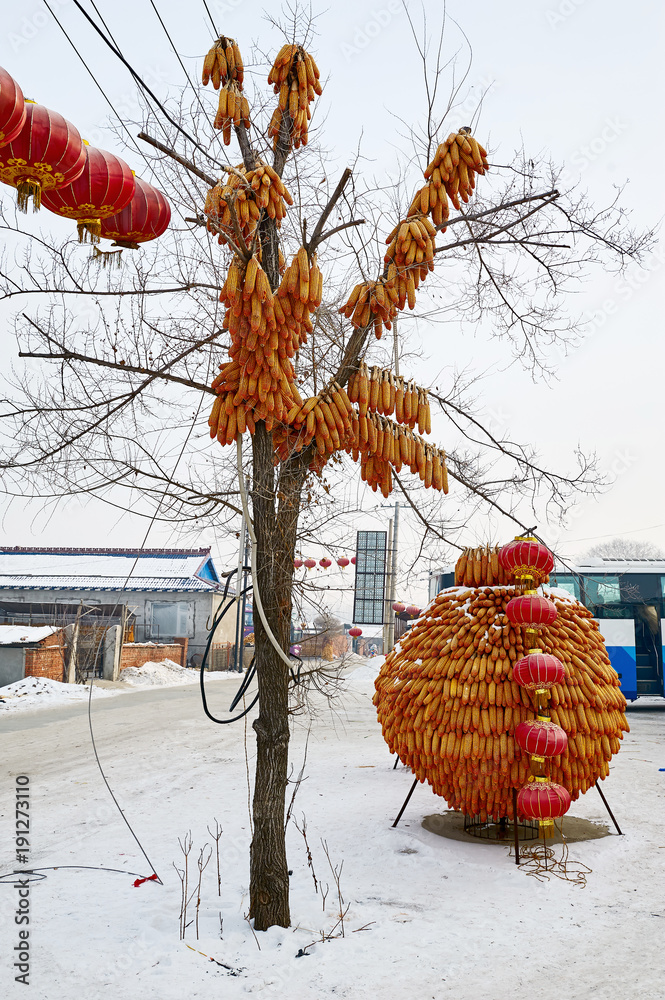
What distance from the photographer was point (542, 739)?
555cm

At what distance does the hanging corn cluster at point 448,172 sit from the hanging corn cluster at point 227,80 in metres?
1.21

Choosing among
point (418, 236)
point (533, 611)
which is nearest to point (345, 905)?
point (533, 611)

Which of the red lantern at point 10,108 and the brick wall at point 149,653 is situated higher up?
the red lantern at point 10,108

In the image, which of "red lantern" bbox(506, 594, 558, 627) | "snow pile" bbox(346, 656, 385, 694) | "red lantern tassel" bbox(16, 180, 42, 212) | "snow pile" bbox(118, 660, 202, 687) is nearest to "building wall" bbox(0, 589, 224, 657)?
"snow pile" bbox(118, 660, 202, 687)

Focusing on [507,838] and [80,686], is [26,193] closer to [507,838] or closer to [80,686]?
[507,838]

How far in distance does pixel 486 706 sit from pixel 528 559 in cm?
122

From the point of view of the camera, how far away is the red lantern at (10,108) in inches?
107

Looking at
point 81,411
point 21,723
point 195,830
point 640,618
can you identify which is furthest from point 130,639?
point 81,411

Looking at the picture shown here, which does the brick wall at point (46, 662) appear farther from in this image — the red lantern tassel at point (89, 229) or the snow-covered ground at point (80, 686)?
the red lantern tassel at point (89, 229)

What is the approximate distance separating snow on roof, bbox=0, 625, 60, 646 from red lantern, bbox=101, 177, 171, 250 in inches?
779

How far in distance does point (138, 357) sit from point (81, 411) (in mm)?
518

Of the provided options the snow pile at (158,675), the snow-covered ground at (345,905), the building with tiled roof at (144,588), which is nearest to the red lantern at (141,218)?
the snow-covered ground at (345,905)

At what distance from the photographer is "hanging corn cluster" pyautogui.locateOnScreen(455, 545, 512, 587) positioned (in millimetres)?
6711

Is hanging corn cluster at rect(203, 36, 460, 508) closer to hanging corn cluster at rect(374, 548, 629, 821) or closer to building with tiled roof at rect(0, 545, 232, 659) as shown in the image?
hanging corn cluster at rect(374, 548, 629, 821)
